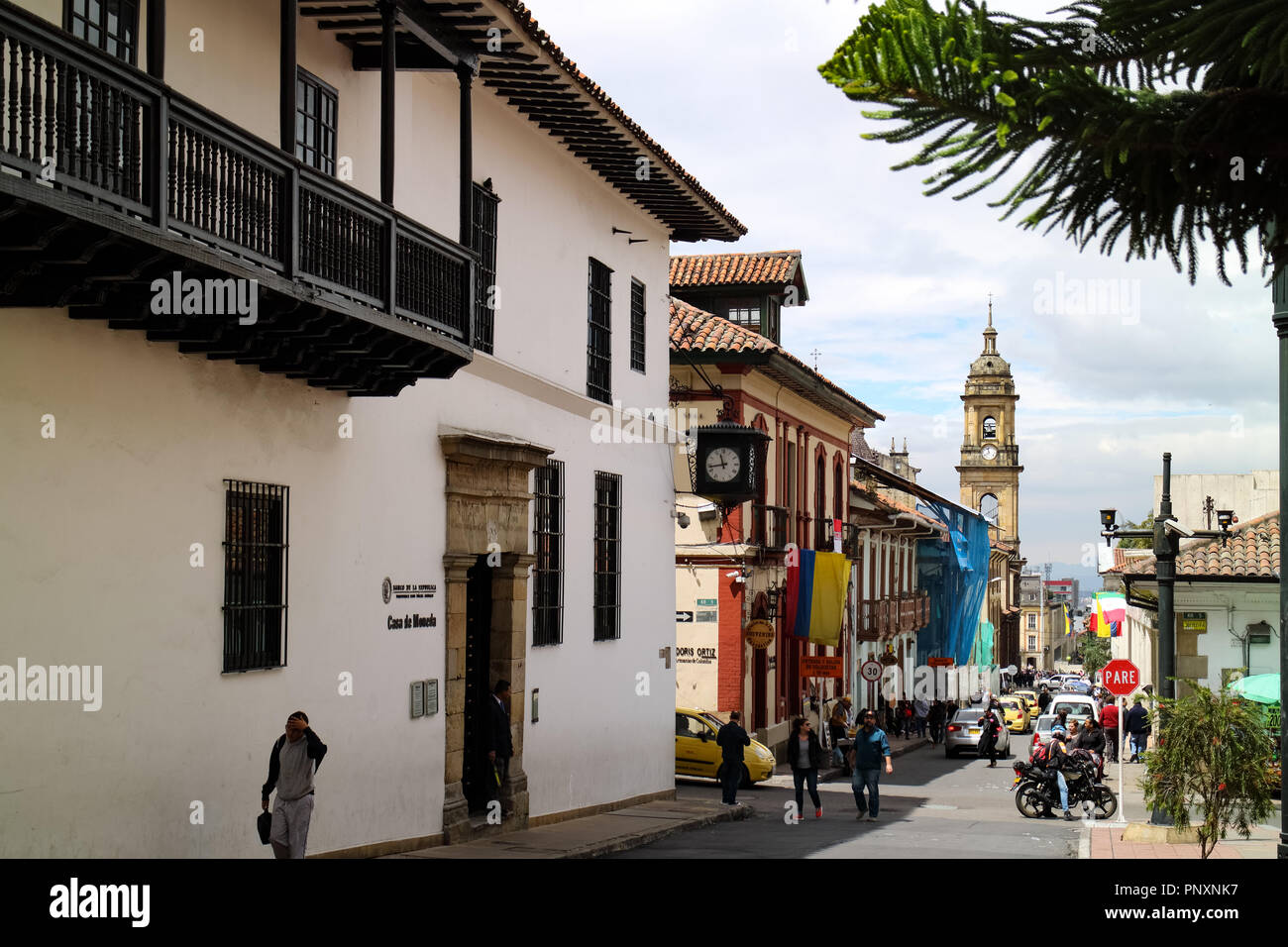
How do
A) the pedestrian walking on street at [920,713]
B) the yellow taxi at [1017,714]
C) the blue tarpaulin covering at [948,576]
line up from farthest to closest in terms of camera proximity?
the blue tarpaulin covering at [948,576] < the yellow taxi at [1017,714] < the pedestrian walking on street at [920,713]

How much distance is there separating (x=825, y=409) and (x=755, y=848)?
80.4 ft

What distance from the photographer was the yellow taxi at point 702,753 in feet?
92.2

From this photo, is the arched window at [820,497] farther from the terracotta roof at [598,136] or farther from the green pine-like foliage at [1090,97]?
the green pine-like foliage at [1090,97]

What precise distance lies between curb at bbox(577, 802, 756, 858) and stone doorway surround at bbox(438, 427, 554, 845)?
46.3 inches

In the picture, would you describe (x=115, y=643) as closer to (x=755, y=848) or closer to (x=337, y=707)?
(x=337, y=707)

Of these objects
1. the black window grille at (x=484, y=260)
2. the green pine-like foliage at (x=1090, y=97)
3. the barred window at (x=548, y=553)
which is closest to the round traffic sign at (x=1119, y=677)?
the barred window at (x=548, y=553)

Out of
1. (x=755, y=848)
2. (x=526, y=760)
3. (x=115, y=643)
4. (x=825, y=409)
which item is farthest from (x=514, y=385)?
(x=825, y=409)

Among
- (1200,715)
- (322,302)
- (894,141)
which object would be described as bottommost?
(1200,715)

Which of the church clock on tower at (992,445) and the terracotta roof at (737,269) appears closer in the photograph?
the terracotta roof at (737,269)

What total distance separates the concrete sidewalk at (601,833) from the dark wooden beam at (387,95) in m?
6.07

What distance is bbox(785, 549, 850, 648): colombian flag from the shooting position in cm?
3350

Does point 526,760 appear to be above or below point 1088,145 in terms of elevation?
below

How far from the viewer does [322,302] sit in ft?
34.3

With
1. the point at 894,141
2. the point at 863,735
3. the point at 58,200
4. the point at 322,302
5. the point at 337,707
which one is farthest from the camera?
the point at 863,735
